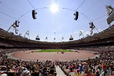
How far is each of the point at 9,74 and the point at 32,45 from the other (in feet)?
257

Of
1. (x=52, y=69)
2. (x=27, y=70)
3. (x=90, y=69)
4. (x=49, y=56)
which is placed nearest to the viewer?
(x=27, y=70)

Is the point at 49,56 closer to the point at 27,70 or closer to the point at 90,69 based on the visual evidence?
the point at 90,69

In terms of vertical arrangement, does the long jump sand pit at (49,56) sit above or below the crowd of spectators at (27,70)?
below

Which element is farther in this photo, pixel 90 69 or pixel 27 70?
pixel 90 69

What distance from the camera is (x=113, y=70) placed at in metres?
12.8

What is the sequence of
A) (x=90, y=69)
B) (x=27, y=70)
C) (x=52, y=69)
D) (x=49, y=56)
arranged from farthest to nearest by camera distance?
(x=49, y=56), (x=90, y=69), (x=52, y=69), (x=27, y=70)

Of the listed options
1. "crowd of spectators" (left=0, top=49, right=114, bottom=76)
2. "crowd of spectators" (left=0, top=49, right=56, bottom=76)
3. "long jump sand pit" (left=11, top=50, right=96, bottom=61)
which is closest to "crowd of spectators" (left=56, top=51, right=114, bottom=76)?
"crowd of spectators" (left=0, top=49, right=114, bottom=76)

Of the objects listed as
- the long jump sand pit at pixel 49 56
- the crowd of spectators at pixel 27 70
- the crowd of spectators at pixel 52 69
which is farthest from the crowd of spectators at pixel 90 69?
the long jump sand pit at pixel 49 56

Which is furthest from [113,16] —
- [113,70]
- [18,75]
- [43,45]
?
[43,45]

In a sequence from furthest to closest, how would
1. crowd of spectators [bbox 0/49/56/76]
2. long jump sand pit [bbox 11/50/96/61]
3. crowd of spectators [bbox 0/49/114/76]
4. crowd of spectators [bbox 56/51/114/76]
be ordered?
long jump sand pit [bbox 11/50/96/61] < crowd of spectators [bbox 56/51/114/76] < crowd of spectators [bbox 0/49/114/76] < crowd of spectators [bbox 0/49/56/76]

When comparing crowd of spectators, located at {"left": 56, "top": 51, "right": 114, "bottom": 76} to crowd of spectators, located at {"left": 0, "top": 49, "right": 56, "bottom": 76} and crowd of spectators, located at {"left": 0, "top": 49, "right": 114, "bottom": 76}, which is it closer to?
crowd of spectators, located at {"left": 0, "top": 49, "right": 114, "bottom": 76}

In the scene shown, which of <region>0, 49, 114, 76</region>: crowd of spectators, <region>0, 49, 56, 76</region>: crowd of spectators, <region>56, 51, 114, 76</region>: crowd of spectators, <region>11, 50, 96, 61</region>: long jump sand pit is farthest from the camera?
<region>11, 50, 96, 61</region>: long jump sand pit

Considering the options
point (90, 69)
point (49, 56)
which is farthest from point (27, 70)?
point (49, 56)

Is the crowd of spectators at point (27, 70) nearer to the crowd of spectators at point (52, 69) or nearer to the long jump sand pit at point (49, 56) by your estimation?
the crowd of spectators at point (52, 69)
